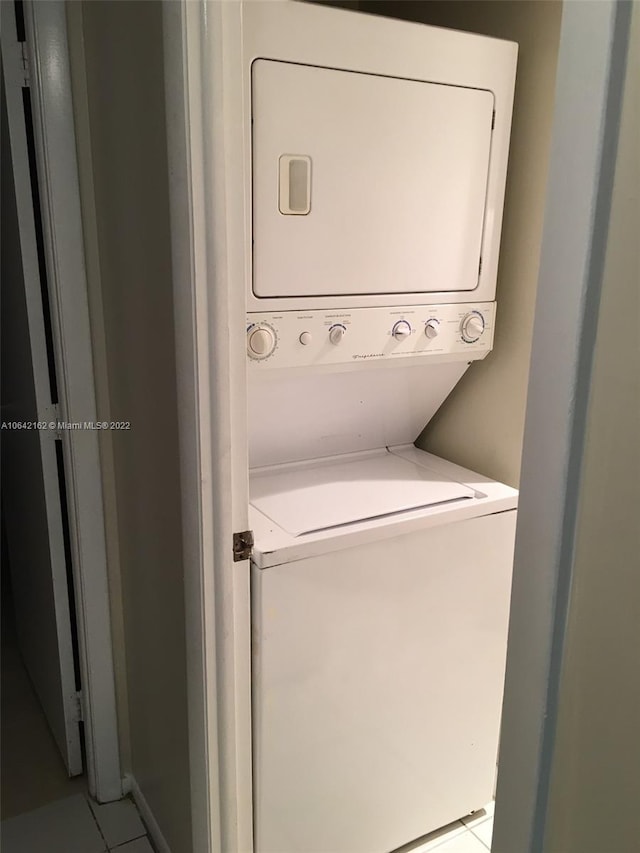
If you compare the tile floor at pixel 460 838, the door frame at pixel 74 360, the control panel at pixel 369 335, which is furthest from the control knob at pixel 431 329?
the tile floor at pixel 460 838

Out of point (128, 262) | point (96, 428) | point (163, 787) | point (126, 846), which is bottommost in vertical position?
point (126, 846)

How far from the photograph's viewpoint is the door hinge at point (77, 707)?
6.22ft

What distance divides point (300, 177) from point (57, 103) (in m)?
0.58

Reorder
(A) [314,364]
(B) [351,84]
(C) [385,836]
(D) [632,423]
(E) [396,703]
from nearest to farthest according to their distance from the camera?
(D) [632,423]
(B) [351,84]
(A) [314,364]
(E) [396,703]
(C) [385,836]

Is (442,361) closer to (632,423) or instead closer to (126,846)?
(632,423)

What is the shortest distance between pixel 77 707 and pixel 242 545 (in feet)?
3.14

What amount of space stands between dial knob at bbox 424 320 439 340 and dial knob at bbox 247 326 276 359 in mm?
389

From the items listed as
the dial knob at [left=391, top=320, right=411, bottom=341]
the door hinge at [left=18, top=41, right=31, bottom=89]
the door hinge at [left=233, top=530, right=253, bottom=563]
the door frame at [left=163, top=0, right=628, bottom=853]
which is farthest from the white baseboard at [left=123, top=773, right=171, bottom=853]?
the door hinge at [left=18, top=41, right=31, bottom=89]

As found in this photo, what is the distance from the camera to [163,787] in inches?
66.4

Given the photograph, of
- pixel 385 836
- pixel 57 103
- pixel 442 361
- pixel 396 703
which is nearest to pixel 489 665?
pixel 396 703

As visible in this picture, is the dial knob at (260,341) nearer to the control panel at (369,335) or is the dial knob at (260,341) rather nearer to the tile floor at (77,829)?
the control panel at (369,335)

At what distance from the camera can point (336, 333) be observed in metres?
1.47

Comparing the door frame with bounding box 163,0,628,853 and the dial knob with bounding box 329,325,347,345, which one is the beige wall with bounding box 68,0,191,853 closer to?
the door frame with bounding box 163,0,628,853

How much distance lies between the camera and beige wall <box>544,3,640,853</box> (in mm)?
557
